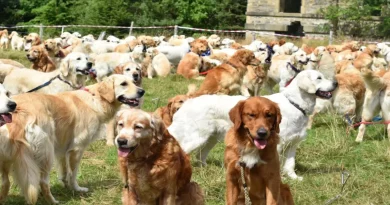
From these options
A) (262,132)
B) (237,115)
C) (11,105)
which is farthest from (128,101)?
(262,132)

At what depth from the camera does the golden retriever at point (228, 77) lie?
38.0ft

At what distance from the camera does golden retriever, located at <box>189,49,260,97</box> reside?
11.6 meters

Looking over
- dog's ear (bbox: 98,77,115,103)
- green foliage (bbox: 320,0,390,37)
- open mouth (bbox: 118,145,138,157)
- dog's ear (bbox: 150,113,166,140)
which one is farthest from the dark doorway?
open mouth (bbox: 118,145,138,157)

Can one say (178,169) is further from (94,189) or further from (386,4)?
(386,4)

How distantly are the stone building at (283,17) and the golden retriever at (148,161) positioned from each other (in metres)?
30.8

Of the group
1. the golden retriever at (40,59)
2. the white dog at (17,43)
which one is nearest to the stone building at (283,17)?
the white dog at (17,43)

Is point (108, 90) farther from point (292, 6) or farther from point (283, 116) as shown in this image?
point (292, 6)

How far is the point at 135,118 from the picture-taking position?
5.11 m

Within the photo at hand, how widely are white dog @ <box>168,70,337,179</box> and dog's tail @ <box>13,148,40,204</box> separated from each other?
2.48 metres

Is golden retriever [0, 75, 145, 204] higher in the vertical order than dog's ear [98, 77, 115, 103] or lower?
lower

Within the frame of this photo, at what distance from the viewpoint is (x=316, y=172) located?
25.7ft

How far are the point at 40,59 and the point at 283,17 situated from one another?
25.1 metres

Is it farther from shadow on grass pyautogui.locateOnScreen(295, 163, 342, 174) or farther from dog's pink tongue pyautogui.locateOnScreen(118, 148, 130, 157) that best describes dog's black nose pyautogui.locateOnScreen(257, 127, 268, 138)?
shadow on grass pyautogui.locateOnScreen(295, 163, 342, 174)

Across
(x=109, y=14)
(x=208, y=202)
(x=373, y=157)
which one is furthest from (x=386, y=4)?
(x=208, y=202)
